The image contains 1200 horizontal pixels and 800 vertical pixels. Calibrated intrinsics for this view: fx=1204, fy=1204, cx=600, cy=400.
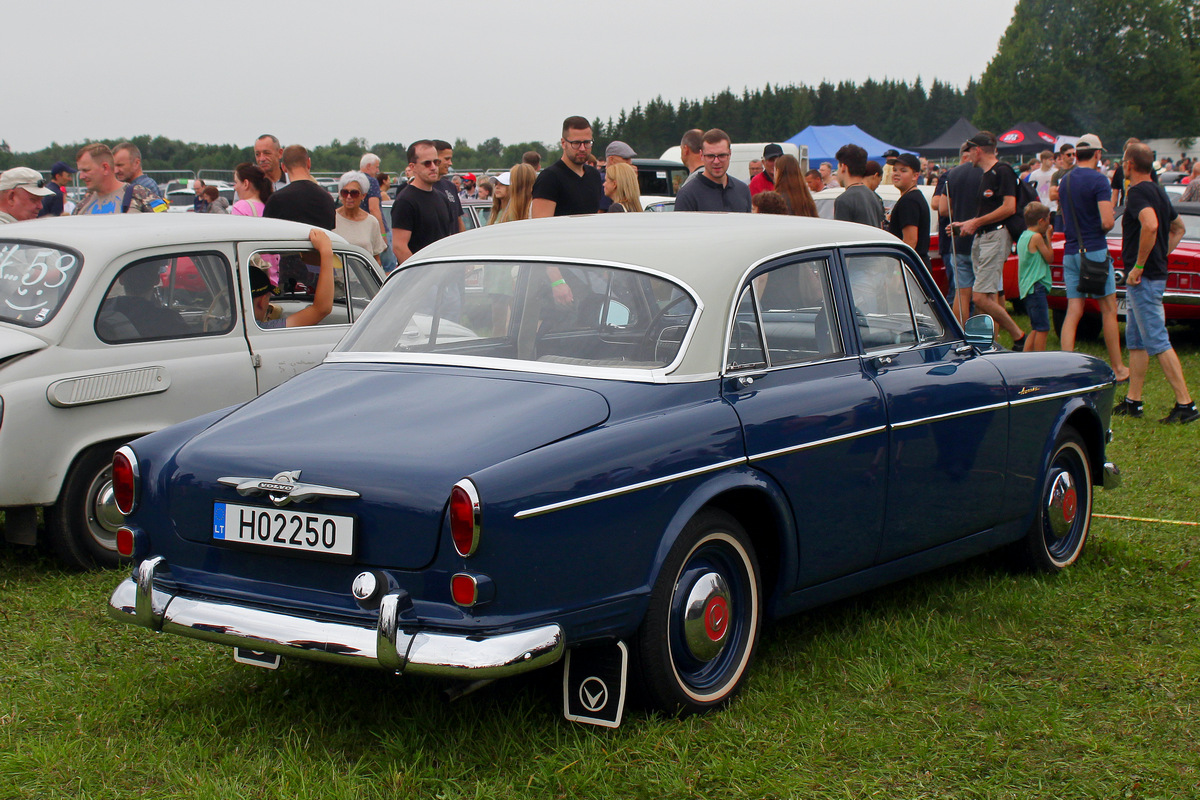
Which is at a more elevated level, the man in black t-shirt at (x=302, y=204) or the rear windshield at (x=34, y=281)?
the man in black t-shirt at (x=302, y=204)

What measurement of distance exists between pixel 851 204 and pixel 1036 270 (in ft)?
8.69

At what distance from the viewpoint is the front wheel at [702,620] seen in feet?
11.7

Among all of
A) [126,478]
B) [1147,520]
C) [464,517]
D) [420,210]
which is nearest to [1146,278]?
[1147,520]

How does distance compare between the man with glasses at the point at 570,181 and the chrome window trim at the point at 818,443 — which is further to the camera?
the man with glasses at the point at 570,181

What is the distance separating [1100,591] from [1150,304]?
4.39 m

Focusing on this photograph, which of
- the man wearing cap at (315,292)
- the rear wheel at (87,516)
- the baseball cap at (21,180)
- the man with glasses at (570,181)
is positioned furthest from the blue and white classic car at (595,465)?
the baseball cap at (21,180)

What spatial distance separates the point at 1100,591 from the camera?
5191 mm

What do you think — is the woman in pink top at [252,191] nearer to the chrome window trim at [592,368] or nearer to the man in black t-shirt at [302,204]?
the man in black t-shirt at [302,204]

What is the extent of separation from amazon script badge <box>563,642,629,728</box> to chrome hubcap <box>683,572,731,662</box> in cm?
27

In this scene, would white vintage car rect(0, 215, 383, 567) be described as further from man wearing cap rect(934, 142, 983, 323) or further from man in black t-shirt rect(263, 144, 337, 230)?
man wearing cap rect(934, 142, 983, 323)

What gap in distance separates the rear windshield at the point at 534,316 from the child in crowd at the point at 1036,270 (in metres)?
7.38

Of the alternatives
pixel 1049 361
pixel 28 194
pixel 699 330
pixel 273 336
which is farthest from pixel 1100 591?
pixel 28 194

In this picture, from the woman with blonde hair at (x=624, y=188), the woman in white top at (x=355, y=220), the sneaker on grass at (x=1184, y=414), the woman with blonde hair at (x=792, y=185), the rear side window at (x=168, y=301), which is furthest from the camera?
the woman in white top at (x=355, y=220)

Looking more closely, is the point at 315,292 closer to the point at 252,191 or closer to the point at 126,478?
the point at 252,191
